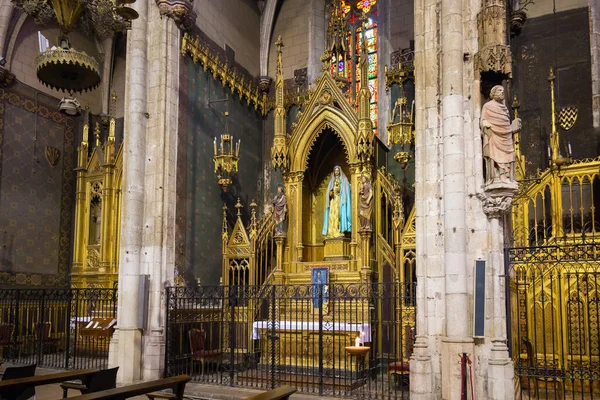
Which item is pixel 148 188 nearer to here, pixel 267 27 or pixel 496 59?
pixel 496 59

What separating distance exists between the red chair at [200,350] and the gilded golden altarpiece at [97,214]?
430 centimetres

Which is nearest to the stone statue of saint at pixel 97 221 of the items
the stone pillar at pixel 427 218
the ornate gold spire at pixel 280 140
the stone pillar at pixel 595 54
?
the ornate gold spire at pixel 280 140

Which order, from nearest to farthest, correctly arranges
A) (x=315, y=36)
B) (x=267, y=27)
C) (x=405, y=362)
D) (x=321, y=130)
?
1. (x=405, y=362)
2. (x=321, y=130)
3. (x=315, y=36)
4. (x=267, y=27)

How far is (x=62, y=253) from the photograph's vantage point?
1770cm

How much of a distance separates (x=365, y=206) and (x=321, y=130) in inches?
98.7

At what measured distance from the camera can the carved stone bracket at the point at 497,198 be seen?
28.2ft

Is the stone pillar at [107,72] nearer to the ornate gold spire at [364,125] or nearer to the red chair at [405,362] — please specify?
the ornate gold spire at [364,125]

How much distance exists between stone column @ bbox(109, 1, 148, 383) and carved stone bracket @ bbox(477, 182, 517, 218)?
7258mm

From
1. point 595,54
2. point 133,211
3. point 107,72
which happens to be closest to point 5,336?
point 133,211

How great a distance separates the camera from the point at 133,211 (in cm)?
1225

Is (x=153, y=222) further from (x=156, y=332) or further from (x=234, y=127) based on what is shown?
(x=234, y=127)

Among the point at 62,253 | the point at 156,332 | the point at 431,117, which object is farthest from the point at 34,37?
the point at 431,117

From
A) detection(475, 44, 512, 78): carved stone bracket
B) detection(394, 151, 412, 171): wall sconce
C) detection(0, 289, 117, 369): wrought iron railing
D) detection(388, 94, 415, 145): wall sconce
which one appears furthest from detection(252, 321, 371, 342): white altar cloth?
detection(475, 44, 512, 78): carved stone bracket

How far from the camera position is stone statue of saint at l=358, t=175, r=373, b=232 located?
13.3 m
